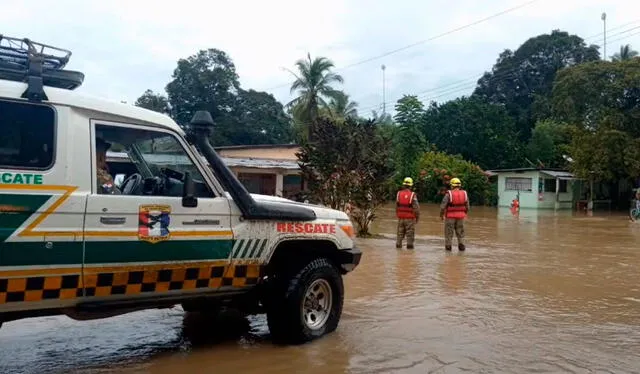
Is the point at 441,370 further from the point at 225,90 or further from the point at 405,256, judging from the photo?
the point at 225,90

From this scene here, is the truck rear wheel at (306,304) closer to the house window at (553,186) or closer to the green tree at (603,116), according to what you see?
the green tree at (603,116)

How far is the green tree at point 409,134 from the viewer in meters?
48.7

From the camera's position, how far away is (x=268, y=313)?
5.98 m

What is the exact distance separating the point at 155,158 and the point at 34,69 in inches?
48.8

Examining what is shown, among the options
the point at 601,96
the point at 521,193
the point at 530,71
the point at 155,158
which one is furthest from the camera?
the point at 530,71

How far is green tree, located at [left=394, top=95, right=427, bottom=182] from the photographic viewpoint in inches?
1917

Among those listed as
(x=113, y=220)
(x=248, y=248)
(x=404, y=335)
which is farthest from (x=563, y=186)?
(x=113, y=220)

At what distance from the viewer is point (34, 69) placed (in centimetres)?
461

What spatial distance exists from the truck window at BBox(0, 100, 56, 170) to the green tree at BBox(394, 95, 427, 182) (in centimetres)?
4346

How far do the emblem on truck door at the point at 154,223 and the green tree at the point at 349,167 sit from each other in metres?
11.7

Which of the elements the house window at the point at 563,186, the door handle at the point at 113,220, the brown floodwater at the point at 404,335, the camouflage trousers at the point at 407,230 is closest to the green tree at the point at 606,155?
the house window at the point at 563,186

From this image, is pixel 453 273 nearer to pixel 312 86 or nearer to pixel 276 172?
pixel 276 172

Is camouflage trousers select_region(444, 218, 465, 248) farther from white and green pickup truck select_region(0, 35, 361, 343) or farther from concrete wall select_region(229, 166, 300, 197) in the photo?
concrete wall select_region(229, 166, 300, 197)

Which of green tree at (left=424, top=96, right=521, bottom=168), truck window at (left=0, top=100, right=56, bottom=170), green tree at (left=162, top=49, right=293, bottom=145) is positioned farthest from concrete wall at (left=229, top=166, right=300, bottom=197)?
green tree at (left=162, top=49, right=293, bottom=145)
